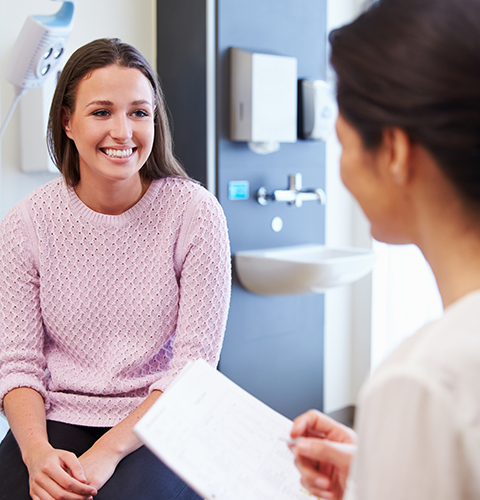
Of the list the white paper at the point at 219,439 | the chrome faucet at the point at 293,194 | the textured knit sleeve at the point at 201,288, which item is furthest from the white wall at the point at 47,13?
the white paper at the point at 219,439

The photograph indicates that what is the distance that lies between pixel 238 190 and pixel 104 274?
2.93 feet

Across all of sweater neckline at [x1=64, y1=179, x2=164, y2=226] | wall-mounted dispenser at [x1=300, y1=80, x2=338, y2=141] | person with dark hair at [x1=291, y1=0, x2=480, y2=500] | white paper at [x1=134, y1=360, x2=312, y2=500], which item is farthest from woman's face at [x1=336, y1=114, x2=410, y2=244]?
wall-mounted dispenser at [x1=300, y1=80, x2=338, y2=141]

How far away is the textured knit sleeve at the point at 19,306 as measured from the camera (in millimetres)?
1293

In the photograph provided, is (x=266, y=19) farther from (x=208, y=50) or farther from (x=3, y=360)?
(x=3, y=360)

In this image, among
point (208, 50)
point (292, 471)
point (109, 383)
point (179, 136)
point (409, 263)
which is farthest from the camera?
point (409, 263)

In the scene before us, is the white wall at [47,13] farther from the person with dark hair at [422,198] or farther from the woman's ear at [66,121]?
the person with dark hair at [422,198]

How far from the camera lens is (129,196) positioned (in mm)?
1373

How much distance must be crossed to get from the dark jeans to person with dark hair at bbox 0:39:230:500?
0.04 feet

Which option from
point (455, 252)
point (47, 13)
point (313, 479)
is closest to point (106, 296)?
point (313, 479)

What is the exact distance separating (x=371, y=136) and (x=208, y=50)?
1603mm

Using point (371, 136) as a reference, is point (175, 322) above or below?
below

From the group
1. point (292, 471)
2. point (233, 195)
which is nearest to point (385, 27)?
point (292, 471)

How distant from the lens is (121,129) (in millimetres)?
1283

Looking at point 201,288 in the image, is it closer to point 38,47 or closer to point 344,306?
point 38,47
